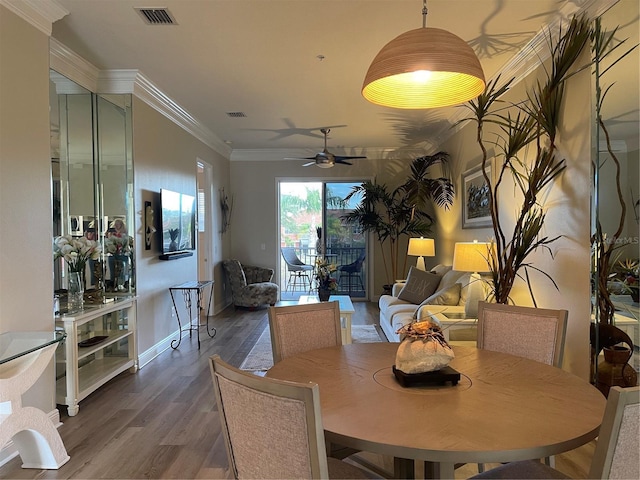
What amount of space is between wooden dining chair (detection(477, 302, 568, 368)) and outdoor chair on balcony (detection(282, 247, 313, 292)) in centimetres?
651

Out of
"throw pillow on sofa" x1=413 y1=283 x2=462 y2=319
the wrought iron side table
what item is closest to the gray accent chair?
the wrought iron side table

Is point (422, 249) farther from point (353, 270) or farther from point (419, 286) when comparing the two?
point (353, 270)

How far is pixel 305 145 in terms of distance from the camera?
279 inches

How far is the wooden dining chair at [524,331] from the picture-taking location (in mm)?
2023

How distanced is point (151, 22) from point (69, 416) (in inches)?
112

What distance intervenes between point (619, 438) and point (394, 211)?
6.28m

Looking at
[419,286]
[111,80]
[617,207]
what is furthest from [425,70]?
[419,286]

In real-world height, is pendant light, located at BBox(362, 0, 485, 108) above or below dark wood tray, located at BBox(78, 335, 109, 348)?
above

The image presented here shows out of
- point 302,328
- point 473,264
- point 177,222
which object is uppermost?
point 177,222

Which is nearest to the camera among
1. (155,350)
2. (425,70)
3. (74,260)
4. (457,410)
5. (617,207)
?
(457,410)

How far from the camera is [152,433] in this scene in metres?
2.70

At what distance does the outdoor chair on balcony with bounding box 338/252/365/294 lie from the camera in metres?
7.83

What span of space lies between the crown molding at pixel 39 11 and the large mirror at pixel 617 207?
11.4 ft

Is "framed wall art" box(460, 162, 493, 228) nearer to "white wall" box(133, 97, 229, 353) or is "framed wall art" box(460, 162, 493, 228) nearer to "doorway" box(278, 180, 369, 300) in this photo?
"doorway" box(278, 180, 369, 300)
